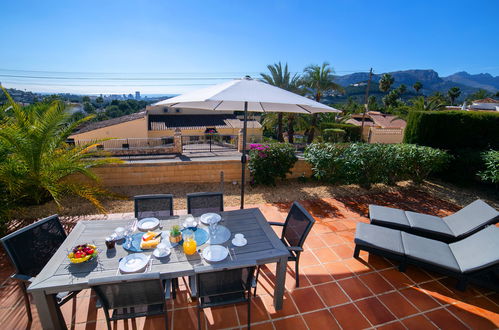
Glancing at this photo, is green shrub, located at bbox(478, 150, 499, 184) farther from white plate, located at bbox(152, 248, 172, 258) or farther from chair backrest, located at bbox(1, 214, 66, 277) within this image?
A: chair backrest, located at bbox(1, 214, 66, 277)

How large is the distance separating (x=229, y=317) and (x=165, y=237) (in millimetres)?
1225

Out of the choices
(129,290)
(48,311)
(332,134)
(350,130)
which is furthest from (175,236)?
(350,130)

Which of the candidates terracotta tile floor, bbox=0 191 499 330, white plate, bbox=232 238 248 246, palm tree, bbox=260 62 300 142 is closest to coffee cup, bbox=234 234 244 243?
white plate, bbox=232 238 248 246

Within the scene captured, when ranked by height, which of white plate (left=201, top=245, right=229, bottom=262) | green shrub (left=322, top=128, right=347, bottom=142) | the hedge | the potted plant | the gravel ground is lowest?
green shrub (left=322, top=128, right=347, bottom=142)

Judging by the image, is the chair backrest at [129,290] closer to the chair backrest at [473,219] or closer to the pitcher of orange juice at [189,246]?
the pitcher of orange juice at [189,246]

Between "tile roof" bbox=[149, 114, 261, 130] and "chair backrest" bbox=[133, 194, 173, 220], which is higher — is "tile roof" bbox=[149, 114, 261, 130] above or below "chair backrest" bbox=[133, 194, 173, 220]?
below

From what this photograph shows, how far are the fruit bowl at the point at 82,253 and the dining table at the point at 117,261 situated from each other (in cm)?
6

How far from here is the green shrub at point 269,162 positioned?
6826 millimetres

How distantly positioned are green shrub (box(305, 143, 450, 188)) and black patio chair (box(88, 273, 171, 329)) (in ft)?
17.3

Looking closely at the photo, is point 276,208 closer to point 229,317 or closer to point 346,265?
point 346,265

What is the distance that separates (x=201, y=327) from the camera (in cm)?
268

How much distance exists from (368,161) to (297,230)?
4.27 m

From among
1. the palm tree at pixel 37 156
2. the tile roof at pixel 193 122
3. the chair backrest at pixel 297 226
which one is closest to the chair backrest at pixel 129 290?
the chair backrest at pixel 297 226

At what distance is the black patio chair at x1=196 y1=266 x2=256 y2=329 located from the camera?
92.2 inches
